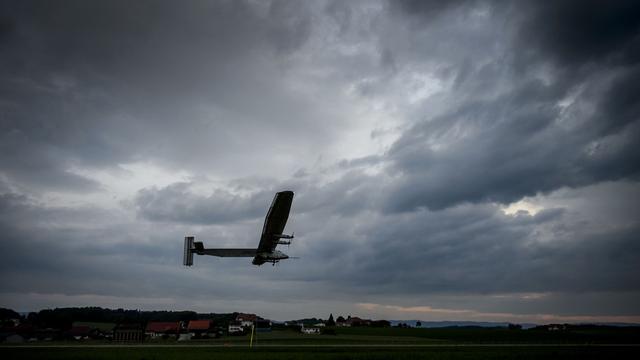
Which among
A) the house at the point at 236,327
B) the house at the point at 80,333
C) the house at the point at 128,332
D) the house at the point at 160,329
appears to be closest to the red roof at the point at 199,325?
the house at the point at 160,329

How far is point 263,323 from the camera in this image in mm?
153000

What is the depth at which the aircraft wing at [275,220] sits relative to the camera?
27656 mm

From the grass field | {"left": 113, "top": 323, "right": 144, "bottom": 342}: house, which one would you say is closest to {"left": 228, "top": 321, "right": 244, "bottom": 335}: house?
{"left": 113, "top": 323, "right": 144, "bottom": 342}: house

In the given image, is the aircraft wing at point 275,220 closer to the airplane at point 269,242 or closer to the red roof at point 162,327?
the airplane at point 269,242

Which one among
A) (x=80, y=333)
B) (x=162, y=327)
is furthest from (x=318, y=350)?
(x=80, y=333)

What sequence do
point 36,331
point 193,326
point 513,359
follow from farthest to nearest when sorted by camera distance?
point 193,326, point 36,331, point 513,359

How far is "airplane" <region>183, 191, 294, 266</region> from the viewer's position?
2781 centimetres

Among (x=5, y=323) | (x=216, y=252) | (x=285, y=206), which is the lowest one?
(x=5, y=323)

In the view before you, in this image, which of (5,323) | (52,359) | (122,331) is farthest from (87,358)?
(5,323)

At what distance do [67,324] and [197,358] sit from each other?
4092 inches

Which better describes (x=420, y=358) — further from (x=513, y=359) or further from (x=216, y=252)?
(x=216, y=252)

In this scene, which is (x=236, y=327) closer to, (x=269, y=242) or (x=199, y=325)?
(x=199, y=325)

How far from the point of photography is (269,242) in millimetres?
29734

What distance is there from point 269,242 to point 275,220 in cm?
202
